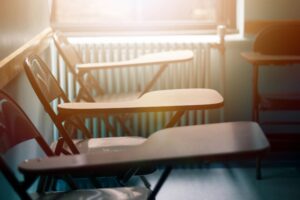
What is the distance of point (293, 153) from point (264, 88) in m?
0.52

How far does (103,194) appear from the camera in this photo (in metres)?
1.95

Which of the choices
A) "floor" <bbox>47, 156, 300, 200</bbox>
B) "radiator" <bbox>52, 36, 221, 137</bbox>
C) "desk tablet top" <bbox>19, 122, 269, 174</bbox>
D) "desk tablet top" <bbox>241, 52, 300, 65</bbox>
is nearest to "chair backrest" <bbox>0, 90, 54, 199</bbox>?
"desk tablet top" <bbox>19, 122, 269, 174</bbox>

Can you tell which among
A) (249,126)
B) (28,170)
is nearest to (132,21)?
(249,126)

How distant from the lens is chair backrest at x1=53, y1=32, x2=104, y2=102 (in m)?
3.40

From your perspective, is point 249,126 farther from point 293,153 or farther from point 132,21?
point 132,21

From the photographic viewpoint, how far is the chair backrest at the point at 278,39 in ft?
12.3

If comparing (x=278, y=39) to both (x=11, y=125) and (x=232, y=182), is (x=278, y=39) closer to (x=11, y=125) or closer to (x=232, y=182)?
(x=232, y=182)

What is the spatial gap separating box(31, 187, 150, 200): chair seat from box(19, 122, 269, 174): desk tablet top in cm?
38

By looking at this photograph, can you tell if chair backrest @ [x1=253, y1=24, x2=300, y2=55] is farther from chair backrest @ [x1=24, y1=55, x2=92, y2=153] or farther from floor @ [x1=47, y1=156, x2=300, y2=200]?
chair backrest @ [x1=24, y1=55, x2=92, y2=153]

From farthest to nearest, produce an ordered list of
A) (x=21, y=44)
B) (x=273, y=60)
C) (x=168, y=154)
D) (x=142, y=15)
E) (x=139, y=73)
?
1. (x=142, y=15)
2. (x=139, y=73)
3. (x=273, y=60)
4. (x=21, y=44)
5. (x=168, y=154)

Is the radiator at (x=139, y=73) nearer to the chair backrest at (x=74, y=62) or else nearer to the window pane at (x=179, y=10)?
the chair backrest at (x=74, y=62)

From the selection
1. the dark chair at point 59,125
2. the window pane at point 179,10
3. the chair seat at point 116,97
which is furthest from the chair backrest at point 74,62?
the window pane at point 179,10

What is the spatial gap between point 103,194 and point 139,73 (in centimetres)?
223

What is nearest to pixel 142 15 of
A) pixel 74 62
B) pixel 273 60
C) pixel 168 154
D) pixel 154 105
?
pixel 74 62
